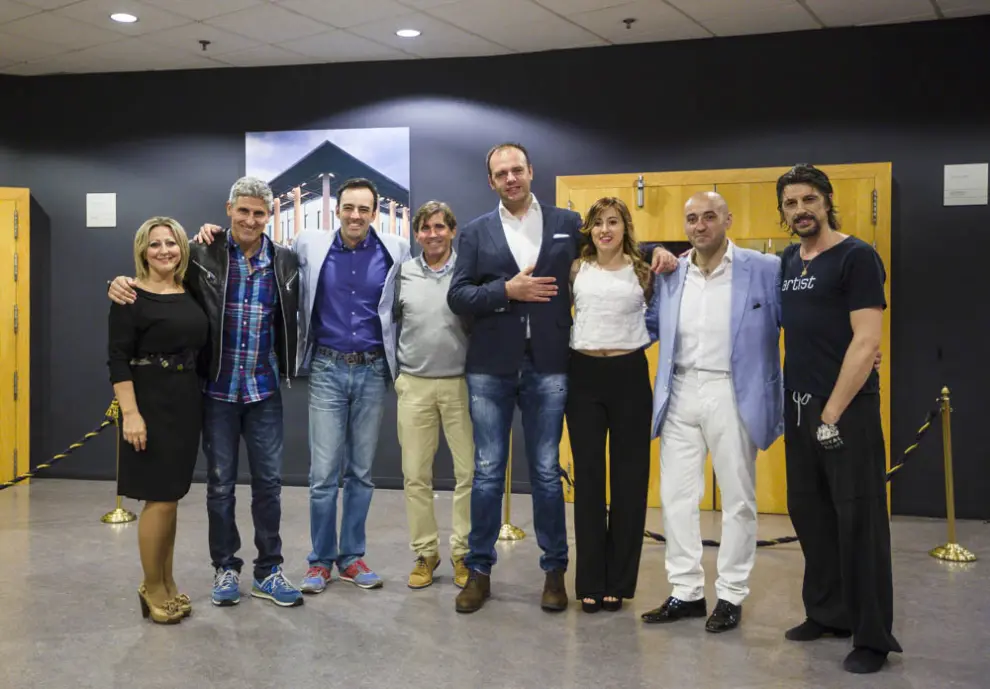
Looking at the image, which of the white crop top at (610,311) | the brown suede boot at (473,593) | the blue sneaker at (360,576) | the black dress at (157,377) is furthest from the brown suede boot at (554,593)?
the black dress at (157,377)

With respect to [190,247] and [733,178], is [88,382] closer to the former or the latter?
[190,247]

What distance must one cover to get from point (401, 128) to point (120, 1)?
2.06 m

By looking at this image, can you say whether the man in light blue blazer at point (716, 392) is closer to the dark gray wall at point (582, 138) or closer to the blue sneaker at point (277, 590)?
the blue sneaker at point (277, 590)

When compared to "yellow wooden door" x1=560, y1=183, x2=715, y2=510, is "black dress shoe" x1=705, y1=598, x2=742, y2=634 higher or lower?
lower

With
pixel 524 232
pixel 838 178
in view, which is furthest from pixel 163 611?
pixel 838 178

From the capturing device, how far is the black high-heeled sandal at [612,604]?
12.3ft

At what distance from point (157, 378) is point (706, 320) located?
2.15 meters

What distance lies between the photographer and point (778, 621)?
371 cm

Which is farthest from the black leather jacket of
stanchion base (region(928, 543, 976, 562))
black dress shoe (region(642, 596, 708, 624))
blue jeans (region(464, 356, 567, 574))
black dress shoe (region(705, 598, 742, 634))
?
stanchion base (region(928, 543, 976, 562))

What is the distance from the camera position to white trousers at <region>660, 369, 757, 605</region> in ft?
11.4

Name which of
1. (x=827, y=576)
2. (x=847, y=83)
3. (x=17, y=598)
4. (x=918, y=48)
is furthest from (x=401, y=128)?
(x=827, y=576)

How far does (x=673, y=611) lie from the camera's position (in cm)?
364

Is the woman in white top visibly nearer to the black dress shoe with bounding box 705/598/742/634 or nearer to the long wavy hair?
the long wavy hair

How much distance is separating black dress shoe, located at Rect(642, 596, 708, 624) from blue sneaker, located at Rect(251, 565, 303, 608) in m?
1.47
